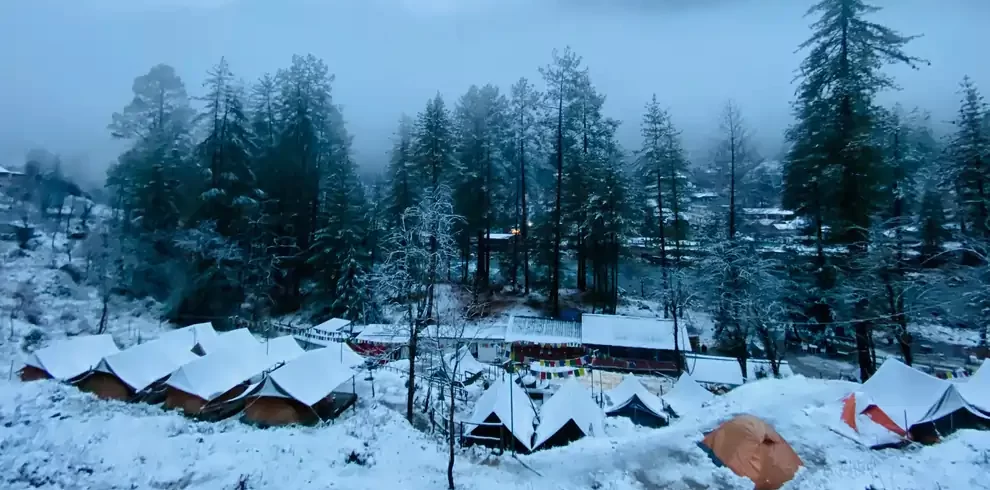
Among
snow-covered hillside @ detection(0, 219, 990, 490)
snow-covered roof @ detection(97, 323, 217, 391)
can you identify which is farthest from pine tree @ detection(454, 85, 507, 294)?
snow-covered hillside @ detection(0, 219, 990, 490)

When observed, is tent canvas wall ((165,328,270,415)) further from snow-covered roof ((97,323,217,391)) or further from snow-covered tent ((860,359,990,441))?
snow-covered tent ((860,359,990,441))

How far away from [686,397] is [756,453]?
9.11 m

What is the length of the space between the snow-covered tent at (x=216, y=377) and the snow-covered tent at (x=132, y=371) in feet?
3.61

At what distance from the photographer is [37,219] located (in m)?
34.2

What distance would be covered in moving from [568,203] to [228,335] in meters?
22.0

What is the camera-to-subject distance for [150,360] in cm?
1739

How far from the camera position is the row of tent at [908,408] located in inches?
469

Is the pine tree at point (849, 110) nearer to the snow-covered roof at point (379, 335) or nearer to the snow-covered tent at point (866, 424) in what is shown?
the snow-covered tent at point (866, 424)

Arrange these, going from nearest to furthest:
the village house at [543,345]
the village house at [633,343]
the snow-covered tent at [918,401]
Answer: the snow-covered tent at [918,401] < the village house at [633,343] < the village house at [543,345]

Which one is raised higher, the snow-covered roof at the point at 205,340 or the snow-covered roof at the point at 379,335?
the snow-covered roof at the point at 205,340

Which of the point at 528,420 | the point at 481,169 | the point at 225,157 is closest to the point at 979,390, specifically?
the point at 528,420

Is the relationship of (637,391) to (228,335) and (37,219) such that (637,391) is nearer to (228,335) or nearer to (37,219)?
(228,335)

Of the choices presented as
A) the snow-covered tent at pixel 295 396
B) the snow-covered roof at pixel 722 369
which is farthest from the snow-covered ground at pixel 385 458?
the snow-covered roof at pixel 722 369

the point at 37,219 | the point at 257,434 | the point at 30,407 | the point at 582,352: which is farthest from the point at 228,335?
the point at 37,219
